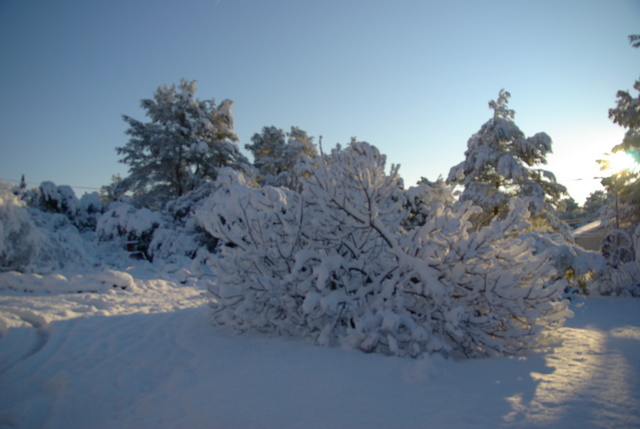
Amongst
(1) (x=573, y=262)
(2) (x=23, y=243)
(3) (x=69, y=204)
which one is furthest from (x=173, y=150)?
(1) (x=573, y=262)

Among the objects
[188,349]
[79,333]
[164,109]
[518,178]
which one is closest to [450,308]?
[188,349]

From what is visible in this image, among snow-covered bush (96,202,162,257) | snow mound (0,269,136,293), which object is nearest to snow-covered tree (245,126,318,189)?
snow-covered bush (96,202,162,257)

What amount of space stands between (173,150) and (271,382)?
19.0 m

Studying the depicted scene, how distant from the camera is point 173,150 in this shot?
63.7 feet

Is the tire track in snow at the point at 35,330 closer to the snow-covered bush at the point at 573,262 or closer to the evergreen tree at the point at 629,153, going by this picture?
the snow-covered bush at the point at 573,262

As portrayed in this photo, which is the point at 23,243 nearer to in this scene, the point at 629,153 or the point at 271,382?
the point at 271,382

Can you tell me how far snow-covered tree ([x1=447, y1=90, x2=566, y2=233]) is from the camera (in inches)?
482

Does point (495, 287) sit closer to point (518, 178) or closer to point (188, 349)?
point (188, 349)

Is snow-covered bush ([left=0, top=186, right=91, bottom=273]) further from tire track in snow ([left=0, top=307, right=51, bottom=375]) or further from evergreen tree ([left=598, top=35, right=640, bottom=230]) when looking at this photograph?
evergreen tree ([left=598, top=35, right=640, bottom=230])

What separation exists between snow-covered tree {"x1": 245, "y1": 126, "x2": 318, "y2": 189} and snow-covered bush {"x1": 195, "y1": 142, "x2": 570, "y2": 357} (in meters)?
15.9

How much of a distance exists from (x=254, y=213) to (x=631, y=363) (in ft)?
13.3

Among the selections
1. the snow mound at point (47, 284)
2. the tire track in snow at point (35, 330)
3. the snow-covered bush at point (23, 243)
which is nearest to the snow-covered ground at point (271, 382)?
the tire track in snow at point (35, 330)

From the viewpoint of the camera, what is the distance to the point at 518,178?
1235 centimetres

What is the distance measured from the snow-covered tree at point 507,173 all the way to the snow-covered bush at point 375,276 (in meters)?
9.21
